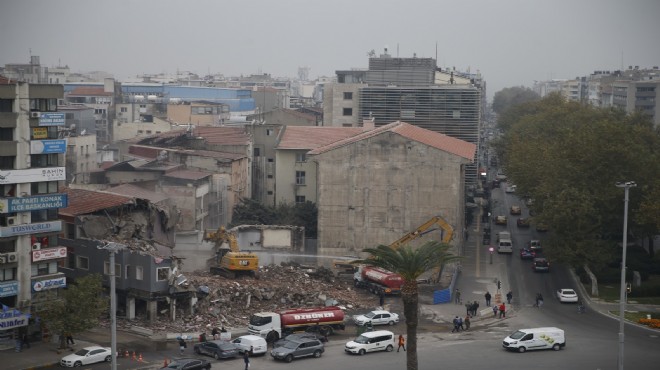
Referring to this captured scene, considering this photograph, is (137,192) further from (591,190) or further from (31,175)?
(591,190)

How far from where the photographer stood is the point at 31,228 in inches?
1992

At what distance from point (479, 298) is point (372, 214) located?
11.7 meters

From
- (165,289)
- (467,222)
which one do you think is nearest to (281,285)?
(165,289)

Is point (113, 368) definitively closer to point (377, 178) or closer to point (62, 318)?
point (62, 318)

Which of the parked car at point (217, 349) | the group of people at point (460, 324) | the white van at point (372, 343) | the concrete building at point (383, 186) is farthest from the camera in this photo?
the concrete building at point (383, 186)

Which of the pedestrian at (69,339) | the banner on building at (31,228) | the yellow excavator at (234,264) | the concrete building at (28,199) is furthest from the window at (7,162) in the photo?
the yellow excavator at (234,264)

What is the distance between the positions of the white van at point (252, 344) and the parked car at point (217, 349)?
1.19ft

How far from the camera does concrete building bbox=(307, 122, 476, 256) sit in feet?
236

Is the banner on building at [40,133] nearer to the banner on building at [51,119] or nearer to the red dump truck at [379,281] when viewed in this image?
the banner on building at [51,119]

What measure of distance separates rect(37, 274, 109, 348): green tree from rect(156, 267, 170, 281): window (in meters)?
5.60

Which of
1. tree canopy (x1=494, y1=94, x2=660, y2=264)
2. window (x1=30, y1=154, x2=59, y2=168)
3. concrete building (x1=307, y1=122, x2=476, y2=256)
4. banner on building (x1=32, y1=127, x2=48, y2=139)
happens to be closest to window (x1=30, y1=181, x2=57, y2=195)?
window (x1=30, y1=154, x2=59, y2=168)

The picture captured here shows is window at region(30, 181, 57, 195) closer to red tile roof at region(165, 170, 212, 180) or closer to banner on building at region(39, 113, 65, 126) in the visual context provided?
banner on building at region(39, 113, 65, 126)

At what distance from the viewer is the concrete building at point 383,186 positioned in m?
72.0

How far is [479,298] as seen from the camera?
64.8m
